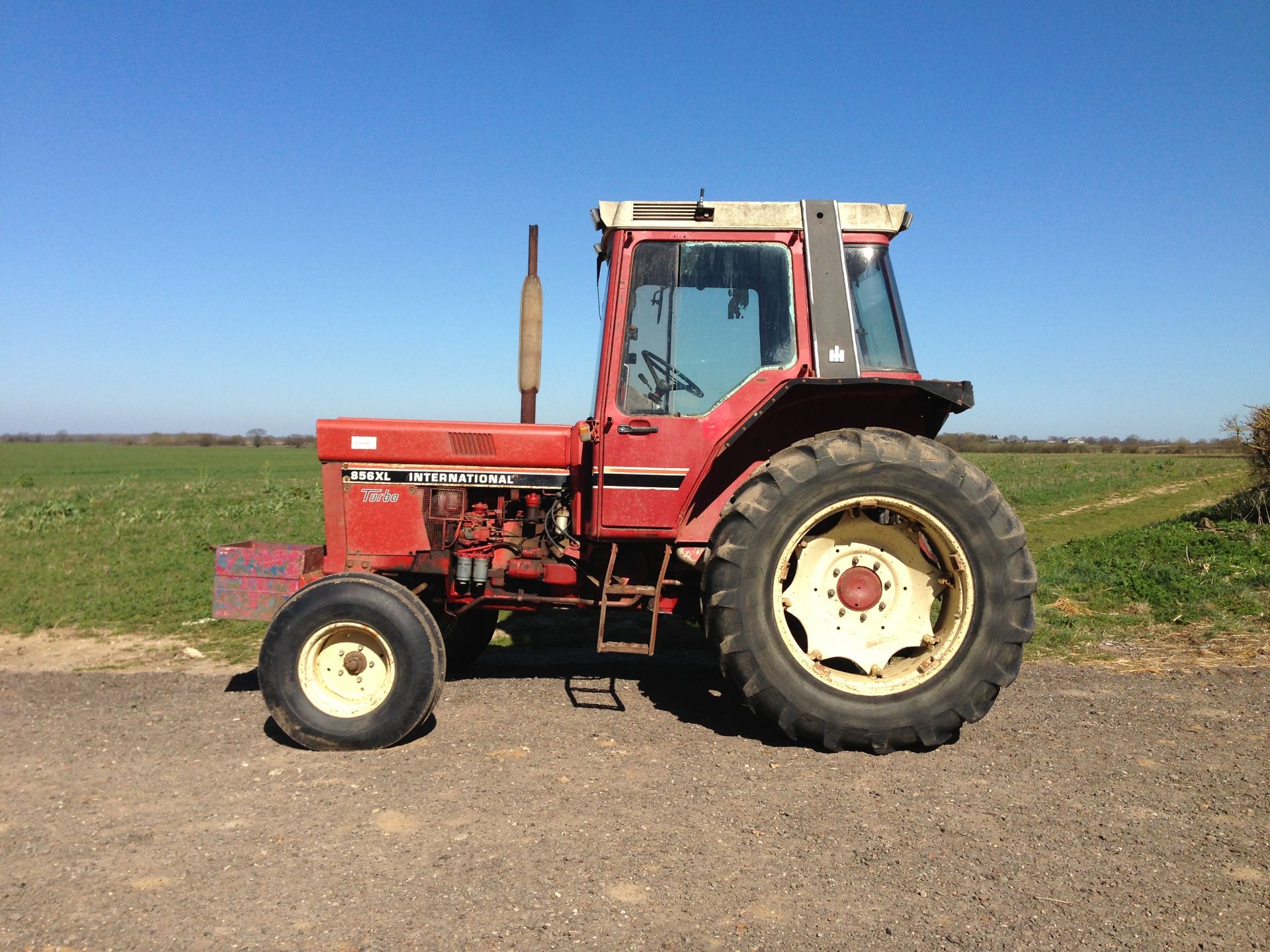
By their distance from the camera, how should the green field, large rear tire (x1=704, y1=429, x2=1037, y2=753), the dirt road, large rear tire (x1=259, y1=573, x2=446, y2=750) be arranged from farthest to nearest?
the green field → large rear tire (x1=259, y1=573, x2=446, y2=750) → large rear tire (x1=704, y1=429, x2=1037, y2=753) → the dirt road

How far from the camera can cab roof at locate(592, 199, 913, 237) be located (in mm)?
4406

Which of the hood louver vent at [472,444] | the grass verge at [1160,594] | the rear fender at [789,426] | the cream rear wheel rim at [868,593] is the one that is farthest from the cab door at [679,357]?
the grass verge at [1160,594]

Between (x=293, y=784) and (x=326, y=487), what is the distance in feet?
5.98

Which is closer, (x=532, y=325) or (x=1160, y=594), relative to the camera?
(x=532, y=325)

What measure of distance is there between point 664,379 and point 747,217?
0.93 meters

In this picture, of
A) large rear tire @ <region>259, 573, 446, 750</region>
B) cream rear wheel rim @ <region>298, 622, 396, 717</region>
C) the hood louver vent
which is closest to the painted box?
large rear tire @ <region>259, 573, 446, 750</region>

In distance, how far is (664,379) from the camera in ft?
14.6

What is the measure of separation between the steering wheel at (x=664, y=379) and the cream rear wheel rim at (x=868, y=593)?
96 cm

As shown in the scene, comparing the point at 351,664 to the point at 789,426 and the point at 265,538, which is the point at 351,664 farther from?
the point at 265,538

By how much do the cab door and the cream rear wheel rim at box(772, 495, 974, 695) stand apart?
747 millimetres

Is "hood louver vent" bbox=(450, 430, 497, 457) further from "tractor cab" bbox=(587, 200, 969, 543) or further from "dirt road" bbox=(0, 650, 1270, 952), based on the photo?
"dirt road" bbox=(0, 650, 1270, 952)

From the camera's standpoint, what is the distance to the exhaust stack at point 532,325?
458 centimetres

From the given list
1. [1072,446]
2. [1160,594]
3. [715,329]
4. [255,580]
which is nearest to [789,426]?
[715,329]

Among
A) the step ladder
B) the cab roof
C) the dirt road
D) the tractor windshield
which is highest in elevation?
the cab roof
